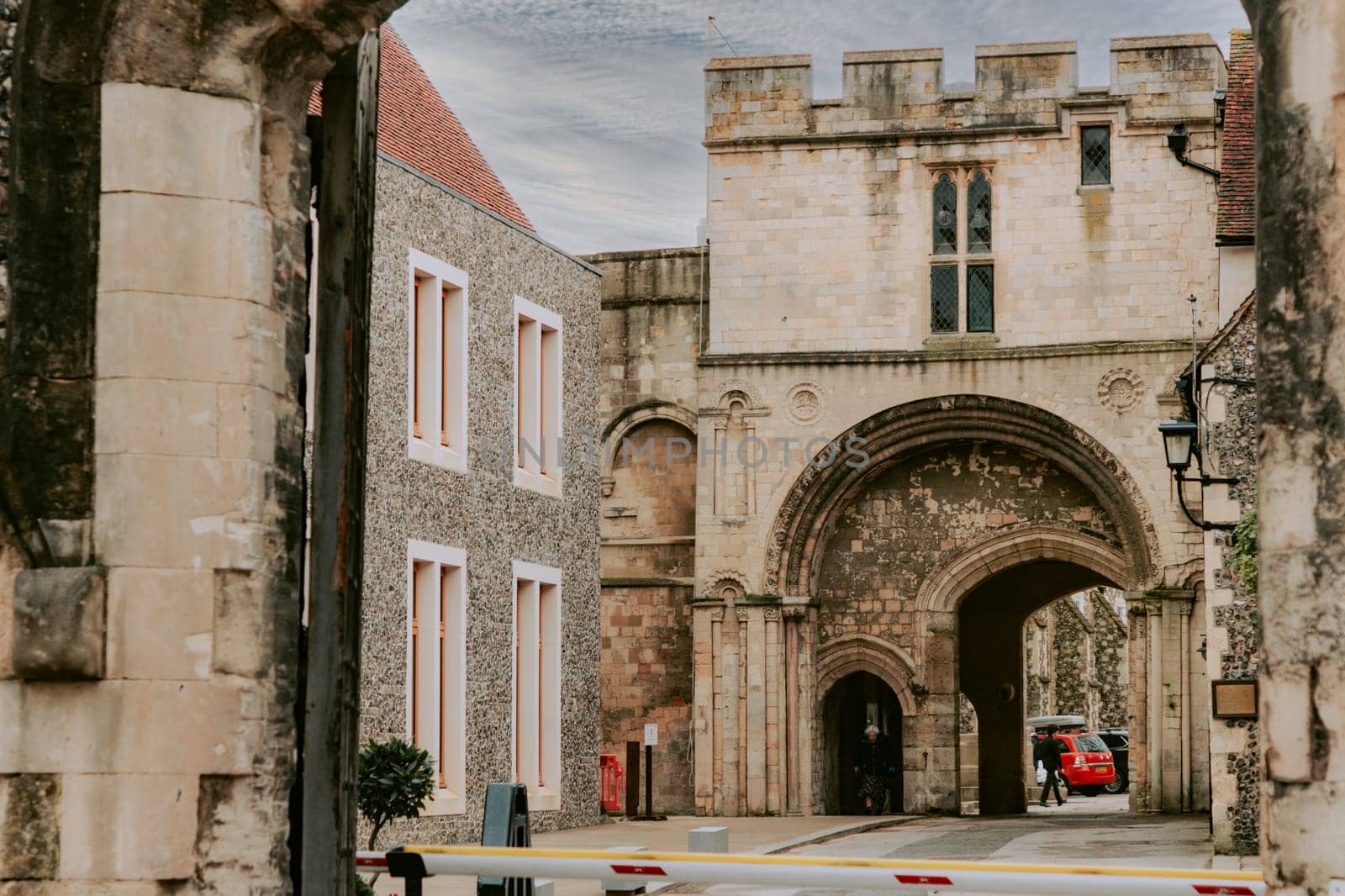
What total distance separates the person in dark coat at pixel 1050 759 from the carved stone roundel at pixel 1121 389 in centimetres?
909

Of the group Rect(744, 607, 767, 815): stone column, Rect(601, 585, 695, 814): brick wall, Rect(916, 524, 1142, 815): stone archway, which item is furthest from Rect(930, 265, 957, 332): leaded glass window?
Rect(601, 585, 695, 814): brick wall

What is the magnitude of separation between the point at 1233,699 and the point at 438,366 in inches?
287

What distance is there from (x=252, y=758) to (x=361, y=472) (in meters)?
0.96

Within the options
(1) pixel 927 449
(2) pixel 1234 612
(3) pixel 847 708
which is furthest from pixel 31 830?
(3) pixel 847 708

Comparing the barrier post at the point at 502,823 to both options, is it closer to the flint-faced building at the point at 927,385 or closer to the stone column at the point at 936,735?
the flint-faced building at the point at 927,385

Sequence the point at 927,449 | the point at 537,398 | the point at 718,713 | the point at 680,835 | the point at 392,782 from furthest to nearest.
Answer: the point at 927,449
the point at 718,713
the point at 537,398
the point at 680,835
the point at 392,782

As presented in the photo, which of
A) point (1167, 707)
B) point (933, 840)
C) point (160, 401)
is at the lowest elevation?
point (933, 840)

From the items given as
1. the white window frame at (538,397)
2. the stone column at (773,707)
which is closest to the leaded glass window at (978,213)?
the stone column at (773,707)

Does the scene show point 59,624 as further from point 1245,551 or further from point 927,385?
point 927,385

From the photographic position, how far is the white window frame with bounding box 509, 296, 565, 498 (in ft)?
67.1

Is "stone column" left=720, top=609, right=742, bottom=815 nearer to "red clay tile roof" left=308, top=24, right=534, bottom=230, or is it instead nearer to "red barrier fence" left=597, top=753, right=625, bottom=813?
"red barrier fence" left=597, top=753, right=625, bottom=813

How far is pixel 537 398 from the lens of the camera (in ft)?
68.2

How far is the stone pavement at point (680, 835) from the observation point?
15.0 meters

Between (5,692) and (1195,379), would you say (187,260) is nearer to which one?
(5,692)
